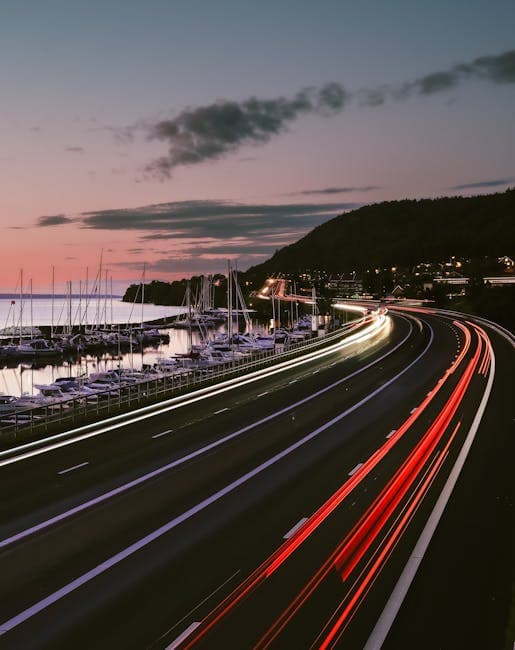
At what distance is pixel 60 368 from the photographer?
9350 cm

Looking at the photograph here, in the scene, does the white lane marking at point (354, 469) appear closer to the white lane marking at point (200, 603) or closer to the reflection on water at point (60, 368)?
the white lane marking at point (200, 603)

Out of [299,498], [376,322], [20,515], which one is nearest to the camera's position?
[20,515]

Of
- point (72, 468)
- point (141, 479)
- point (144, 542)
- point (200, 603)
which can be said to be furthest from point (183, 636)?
point (72, 468)

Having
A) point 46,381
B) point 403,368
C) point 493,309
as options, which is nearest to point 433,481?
point 403,368

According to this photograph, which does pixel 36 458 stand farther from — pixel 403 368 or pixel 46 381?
pixel 46 381

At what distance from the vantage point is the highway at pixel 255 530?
11.1 m

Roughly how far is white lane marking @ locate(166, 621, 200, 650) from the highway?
31mm

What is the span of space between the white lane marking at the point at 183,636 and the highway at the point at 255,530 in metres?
0.03

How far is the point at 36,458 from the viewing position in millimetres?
22703

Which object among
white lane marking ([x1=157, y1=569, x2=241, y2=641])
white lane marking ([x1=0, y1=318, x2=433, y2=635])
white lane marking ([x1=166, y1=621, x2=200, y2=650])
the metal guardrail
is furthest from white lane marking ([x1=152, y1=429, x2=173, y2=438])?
white lane marking ([x1=166, y1=621, x2=200, y2=650])

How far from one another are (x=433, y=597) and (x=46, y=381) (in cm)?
7346

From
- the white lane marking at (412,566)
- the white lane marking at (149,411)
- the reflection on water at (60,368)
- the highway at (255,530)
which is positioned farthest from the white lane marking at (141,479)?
the reflection on water at (60,368)

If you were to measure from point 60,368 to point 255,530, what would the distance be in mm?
82433

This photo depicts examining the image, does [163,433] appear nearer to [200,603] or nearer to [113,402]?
[113,402]
